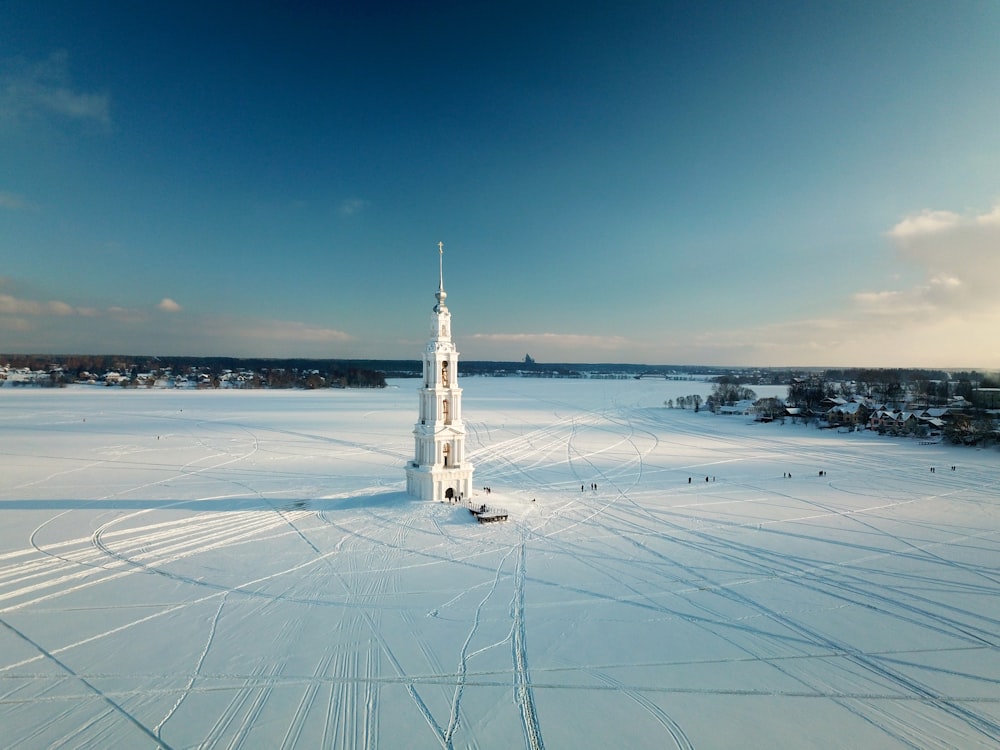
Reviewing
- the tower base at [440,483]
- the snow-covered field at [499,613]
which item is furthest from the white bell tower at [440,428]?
the snow-covered field at [499,613]

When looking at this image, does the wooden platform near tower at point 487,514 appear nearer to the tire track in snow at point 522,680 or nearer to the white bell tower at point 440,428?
the white bell tower at point 440,428

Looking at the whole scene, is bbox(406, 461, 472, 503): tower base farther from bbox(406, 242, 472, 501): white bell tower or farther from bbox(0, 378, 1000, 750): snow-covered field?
bbox(0, 378, 1000, 750): snow-covered field

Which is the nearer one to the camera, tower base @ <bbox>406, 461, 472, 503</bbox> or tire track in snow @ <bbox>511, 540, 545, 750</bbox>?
tire track in snow @ <bbox>511, 540, 545, 750</bbox>

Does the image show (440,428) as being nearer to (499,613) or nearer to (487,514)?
(487,514)

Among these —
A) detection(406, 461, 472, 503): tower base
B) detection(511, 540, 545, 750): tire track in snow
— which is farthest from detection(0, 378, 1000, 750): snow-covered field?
detection(406, 461, 472, 503): tower base

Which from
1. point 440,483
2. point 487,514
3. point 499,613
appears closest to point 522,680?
point 499,613

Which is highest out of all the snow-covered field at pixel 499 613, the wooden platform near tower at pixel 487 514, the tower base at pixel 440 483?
the tower base at pixel 440 483
